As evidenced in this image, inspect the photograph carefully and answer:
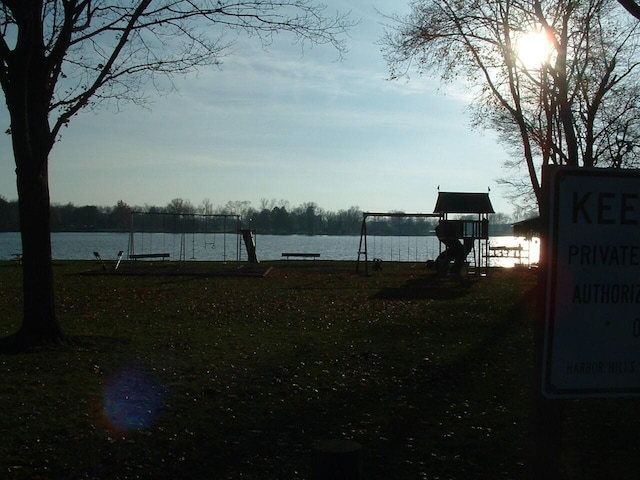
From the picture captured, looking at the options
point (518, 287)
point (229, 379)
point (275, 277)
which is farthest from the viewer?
point (275, 277)

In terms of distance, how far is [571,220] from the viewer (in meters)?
2.40

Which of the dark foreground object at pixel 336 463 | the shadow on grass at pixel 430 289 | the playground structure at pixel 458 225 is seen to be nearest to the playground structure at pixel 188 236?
the playground structure at pixel 458 225

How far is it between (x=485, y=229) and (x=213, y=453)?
29616mm

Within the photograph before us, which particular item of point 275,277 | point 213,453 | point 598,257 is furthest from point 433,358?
point 275,277

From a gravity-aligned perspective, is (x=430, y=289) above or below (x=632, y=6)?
below

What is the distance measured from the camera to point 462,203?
36.1 meters

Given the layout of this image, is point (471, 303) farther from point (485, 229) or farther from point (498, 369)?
point (485, 229)

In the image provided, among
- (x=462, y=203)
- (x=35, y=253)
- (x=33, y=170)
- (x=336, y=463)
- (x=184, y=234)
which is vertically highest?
(x=462, y=203)

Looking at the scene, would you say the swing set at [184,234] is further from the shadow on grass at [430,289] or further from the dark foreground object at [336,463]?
the dark foreground object at [336,463]

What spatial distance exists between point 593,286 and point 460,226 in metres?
32.2

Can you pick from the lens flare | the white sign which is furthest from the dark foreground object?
the lens flare

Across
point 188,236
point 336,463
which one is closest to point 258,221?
point 188,236

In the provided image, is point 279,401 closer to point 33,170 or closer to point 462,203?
point 33,170

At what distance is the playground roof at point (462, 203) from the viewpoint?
117ft
